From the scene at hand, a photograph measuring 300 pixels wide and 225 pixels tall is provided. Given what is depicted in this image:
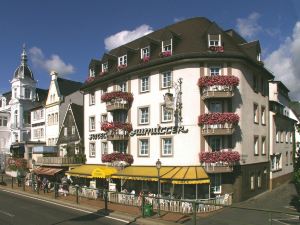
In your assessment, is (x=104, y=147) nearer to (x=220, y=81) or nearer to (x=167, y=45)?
(x=167, y=45)

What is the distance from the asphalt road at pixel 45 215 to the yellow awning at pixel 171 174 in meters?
6.33

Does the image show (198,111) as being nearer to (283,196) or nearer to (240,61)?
(240,61)

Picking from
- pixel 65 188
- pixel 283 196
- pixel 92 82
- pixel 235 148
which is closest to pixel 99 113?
pixel 92 82

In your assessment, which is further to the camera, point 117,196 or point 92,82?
point 92,82

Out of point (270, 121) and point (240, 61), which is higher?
point (240, 61)

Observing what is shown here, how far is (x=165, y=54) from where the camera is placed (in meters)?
32.0

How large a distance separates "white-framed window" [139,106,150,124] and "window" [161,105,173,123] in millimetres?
1688

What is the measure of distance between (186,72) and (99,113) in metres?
12.7

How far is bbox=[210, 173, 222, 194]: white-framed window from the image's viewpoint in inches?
1150

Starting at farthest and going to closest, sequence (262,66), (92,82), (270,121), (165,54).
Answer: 1. (92,82)
2. (270,121)
3. (262,66)
4. (165,54)

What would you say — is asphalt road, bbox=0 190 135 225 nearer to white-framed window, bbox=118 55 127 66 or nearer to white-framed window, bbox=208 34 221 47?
white-framed window, bbox=118 55 127 66

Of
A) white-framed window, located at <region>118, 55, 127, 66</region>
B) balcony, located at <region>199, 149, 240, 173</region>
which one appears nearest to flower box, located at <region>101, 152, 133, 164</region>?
balcony, located at <region>199, 149, 240, 173</region>

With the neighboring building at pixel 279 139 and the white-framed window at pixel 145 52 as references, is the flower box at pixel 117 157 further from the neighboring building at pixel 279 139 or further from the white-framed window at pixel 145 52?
the neighboring building at pixel 279 139

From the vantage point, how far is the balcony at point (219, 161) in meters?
28.2
